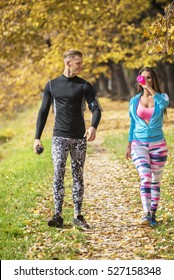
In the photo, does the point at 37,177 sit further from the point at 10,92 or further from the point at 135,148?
the point at 10,92

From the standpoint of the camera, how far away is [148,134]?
31.2 feet

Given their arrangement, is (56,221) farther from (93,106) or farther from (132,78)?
(132,78)

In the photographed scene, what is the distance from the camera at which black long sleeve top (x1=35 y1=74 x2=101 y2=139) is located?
9.26m

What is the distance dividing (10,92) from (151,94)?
1108 inches

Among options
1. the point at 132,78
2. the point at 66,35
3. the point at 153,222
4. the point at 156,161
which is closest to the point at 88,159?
the point at 66,35

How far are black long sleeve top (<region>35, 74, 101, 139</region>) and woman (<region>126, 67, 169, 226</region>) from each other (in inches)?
27.1

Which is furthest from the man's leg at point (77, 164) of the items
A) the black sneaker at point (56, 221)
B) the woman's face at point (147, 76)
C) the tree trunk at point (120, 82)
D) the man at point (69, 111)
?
the tree trunk at point (120, 82)

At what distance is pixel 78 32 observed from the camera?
85.5 feet

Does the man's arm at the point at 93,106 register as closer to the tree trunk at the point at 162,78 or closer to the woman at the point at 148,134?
the woman at the point at 148,134

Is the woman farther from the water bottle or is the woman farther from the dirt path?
the dirt path

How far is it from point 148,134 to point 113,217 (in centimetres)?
181

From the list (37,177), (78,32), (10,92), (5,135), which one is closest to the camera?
(37,177)
